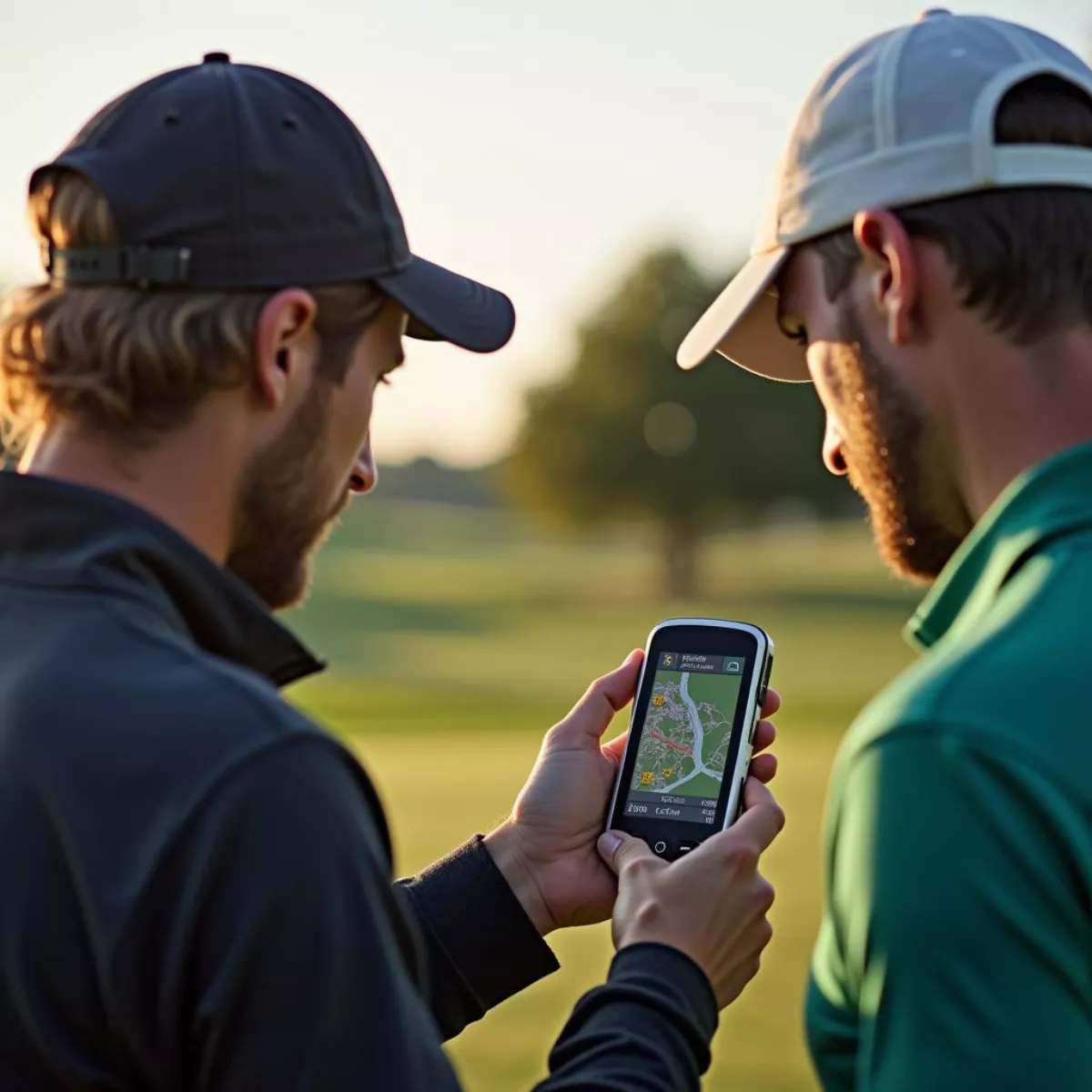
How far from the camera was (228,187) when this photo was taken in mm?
2178

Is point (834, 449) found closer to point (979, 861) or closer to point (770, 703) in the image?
point (770, 703)

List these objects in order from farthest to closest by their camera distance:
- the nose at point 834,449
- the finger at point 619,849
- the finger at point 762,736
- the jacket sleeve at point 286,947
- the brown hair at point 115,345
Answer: the finger at point 762,736 < the finger at point 619,849 < the nose at point 834,449 < the brown hair at point 115,345 < the jacket sleeve at point 286,947

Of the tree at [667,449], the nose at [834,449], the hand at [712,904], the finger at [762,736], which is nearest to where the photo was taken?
the hand at [712,904]

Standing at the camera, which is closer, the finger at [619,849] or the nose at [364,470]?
the nose at [364,470]

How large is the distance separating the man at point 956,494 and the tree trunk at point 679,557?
Result: 55960 mm

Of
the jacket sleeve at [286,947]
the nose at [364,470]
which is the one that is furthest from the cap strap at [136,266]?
the jacket sleeve at [286,947]

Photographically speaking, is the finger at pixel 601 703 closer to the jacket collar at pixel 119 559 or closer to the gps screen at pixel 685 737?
the gps screen at pixel 685 737

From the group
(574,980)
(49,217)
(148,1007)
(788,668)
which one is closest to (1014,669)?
(148,1007)

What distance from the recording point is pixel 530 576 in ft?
191

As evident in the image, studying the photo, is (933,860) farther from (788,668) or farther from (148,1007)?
(788,668)

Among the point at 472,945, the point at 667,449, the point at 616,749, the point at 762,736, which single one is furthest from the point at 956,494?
the point at 667,449

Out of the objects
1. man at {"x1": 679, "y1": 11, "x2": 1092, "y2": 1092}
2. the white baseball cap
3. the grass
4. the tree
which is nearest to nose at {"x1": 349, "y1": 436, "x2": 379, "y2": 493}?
man at {"x1": 679, "y1": 11, "x2": 1092, "y2": 1092}

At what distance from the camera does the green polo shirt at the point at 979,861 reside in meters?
1.70

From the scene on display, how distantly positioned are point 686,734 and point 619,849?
0.22 m
